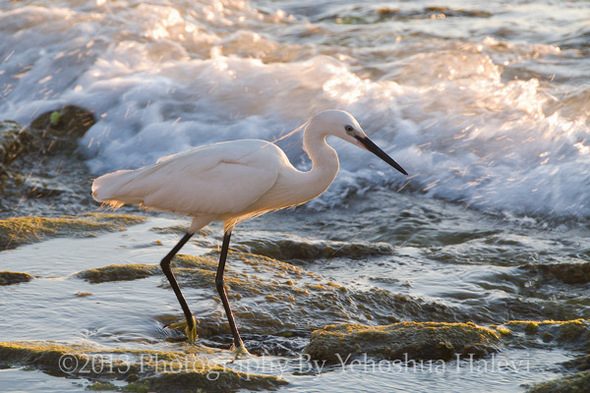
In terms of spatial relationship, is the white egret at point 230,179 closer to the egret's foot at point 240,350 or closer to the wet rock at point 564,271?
the egret's foot at point 240,350

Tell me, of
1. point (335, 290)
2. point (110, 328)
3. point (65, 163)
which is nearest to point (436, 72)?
point (65, 163)

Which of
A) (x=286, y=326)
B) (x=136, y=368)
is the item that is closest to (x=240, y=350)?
(x=286, y=326)

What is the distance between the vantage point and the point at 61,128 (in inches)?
369

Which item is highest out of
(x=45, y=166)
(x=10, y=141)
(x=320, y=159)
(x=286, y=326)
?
(x=320, y=159)

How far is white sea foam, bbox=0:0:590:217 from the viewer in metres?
7.73

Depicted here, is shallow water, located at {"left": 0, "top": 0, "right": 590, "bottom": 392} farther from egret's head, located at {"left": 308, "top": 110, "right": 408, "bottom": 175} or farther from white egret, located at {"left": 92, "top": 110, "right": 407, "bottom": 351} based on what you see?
egret's head, located at {"left": 308, "top": 110, "right": 408, "bottom": 175}

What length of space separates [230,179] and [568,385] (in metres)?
2.06

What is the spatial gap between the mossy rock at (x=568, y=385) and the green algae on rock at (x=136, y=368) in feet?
3.82

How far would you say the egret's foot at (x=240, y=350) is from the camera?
3748 millimetres

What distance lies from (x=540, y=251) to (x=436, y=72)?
4.87 m

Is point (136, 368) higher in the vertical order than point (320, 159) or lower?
lower

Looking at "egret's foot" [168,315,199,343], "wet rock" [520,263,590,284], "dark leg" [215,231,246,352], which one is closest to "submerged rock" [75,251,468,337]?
"egret's foot" [168,315,199,343]

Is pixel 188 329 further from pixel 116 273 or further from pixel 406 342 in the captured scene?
pixel 406 342

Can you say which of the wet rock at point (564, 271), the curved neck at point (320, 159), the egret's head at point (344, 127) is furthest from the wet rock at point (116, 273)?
the wet rock at point (564, 271)
